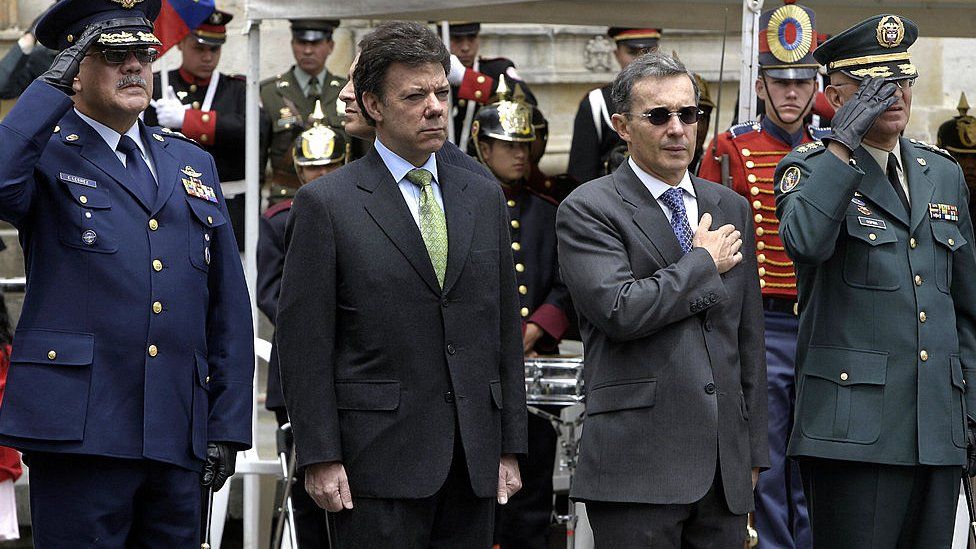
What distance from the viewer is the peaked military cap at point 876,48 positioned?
5328 millimetres

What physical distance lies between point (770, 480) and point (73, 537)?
2.89m

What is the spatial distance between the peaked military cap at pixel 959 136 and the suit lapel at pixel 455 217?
12.8 ft

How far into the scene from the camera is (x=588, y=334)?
5.00 m

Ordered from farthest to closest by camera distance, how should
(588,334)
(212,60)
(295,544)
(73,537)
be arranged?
(212,60) < (295,544) < (588,334) < (73,537)

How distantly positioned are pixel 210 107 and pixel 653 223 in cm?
452

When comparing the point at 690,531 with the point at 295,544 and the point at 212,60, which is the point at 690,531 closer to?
the point at 295,544

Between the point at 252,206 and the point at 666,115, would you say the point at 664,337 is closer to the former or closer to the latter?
the point at 666,115

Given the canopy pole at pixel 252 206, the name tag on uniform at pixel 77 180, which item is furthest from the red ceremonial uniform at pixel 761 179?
the name tag on uniform at pixel 77 180

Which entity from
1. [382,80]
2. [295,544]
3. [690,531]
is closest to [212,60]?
[295,544]

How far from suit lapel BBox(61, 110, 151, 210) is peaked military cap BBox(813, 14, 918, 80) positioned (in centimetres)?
219

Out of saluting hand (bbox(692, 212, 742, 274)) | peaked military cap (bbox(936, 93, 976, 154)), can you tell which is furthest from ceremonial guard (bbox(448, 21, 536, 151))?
saluting hand (bbox(692, 212, 742, 274))

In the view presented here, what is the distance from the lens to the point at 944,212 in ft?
17.5

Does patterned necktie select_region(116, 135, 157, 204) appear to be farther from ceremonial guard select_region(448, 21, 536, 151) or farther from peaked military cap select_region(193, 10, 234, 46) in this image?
peaked military cap select_region(193, 10, 234, 46)

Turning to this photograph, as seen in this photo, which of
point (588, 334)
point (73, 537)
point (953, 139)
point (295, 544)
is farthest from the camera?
point (953, 139)
